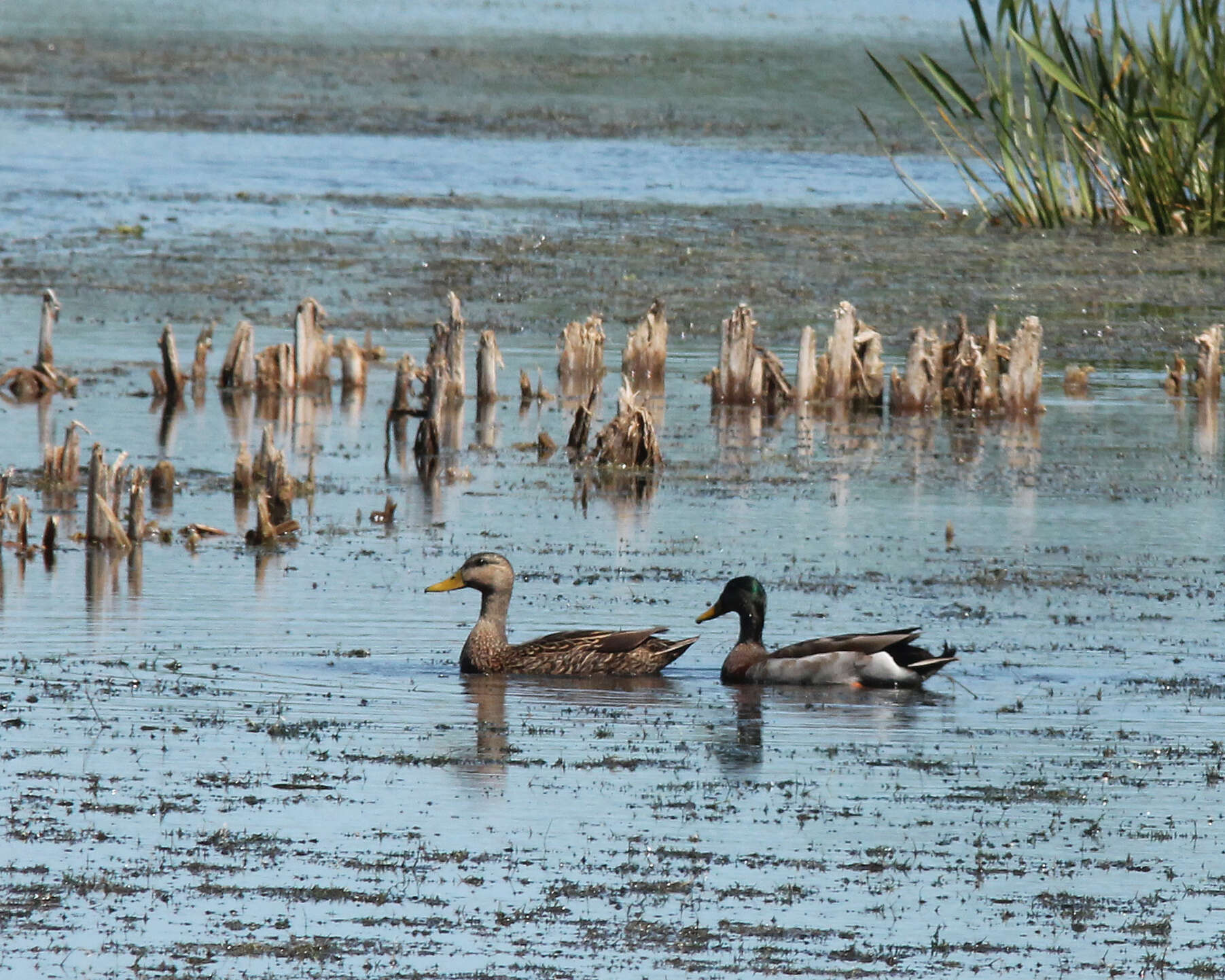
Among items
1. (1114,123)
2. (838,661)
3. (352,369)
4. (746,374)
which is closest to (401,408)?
(352,369)

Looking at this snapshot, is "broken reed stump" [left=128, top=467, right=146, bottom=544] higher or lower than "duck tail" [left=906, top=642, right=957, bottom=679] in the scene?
higher

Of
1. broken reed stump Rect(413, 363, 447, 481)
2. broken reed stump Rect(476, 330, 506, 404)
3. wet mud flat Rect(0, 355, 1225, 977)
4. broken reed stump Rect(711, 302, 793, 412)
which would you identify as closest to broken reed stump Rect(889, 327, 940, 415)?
broken reed stump Rect(711, 302, 793, 412)

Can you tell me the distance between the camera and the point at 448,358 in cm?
2028

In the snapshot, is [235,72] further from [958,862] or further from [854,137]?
[958,862]

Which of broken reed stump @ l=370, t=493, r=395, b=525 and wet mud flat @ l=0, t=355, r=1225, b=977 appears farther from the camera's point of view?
broken reed stump @ l=370, t=493, r=395, b=525

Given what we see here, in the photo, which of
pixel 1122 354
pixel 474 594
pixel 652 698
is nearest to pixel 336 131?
pixel 1122 354

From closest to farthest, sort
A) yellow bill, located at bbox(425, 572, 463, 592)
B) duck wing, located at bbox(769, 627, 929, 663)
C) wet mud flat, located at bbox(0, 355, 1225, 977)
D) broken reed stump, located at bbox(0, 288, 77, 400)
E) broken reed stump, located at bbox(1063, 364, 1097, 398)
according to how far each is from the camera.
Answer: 1. wet mud flat, located at bbox(0, 355, 1225, 977)
2. duck wing, located at bbox(769, 627, 929, 663)
3. yellow bill, located at bbox(425, 572, 463, 592)
4. broken reed stump, located at bbox(0, 288, 77, 400)
5. broken reed stump, located at bbox(1063, 364, 1097, 398)

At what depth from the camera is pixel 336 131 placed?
43.1 metres

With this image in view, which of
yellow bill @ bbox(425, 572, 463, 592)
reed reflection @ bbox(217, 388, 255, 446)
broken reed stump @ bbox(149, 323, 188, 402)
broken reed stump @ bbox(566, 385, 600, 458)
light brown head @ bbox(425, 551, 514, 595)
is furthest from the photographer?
broken reed stump @ bbox(149, 323, 188, 402)

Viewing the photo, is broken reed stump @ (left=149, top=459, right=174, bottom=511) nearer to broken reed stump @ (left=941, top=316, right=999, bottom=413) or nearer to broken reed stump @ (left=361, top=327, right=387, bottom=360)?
broken reed stump @ (left=361, top=327, right=387, bottom=360)

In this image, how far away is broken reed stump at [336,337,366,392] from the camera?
2144cm

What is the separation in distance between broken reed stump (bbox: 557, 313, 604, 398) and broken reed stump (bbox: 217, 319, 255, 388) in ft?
9.41

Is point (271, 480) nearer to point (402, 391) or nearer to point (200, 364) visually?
point (402, 391)

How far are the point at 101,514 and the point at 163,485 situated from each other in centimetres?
185
